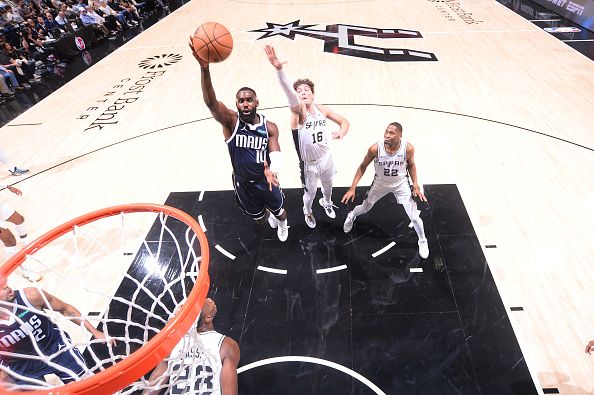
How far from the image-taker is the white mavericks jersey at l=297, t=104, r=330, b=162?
4105mm

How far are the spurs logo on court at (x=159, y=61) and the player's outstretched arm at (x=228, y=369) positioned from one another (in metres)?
9.34

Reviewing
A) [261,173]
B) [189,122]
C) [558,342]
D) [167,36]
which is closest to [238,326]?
[261,173]

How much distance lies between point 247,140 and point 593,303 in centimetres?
373

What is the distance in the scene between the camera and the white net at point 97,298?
2.68m

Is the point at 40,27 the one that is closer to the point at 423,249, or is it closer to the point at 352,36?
the point at 352,36

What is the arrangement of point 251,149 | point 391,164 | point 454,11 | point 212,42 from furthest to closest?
point 454,11, point 391,164, point 251,149, point 212,42

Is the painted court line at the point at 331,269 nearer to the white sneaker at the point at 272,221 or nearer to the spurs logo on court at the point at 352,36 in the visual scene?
the white sneaker at the point at 272,221

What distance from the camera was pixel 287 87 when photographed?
11.9 ft

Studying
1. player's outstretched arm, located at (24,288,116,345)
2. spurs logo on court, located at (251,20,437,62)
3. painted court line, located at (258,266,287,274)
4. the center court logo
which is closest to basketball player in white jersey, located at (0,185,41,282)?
player's outstretched arm, located at (24,288,116,345)

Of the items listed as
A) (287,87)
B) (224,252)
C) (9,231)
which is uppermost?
(287,87)

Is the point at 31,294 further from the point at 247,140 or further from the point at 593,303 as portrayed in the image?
the point at 593,303

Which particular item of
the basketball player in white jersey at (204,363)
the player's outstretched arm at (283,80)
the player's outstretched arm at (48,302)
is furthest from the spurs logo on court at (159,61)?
the basketball player in white jersey at (204,363)

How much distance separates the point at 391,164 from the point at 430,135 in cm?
304

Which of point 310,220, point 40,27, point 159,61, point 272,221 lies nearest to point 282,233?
point 272,221
